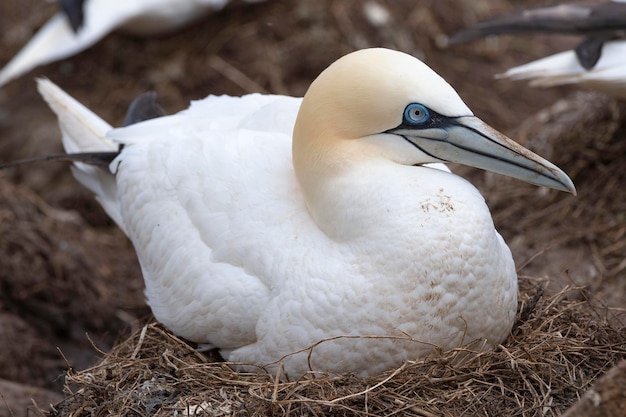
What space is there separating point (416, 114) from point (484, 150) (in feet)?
0.94

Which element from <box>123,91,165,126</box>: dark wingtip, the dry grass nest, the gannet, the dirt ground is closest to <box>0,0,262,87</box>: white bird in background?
the dirt ground

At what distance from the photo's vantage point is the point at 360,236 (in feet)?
12.0

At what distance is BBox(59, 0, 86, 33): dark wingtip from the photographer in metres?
7.80

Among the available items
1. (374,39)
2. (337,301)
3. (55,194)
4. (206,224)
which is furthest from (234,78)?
(337,301)

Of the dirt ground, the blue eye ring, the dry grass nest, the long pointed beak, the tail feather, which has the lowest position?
the dirt ground

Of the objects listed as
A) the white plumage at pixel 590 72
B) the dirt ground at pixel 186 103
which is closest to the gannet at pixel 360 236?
the dirt ground at pixel 186 103

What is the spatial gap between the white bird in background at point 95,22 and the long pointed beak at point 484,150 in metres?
4.66

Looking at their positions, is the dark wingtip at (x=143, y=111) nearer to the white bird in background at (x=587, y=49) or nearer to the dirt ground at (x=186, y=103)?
the dirt ground at (x=186, y=103)

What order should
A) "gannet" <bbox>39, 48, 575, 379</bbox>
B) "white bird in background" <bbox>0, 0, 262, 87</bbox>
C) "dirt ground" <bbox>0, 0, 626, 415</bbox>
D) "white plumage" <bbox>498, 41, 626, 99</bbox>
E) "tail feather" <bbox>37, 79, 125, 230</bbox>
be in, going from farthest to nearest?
1. "white bird in background" <bbox>0, 0, 262, 87</bbox>
2. "dirt ground" <bbox>0, 0, 626, 415</bbox>
3. "white plumage" <bbox>498, 41, 626, 99</bbox>
4. "tail feather" <bbox>37, 79, 125, 230</bbox>
5. "gannet" <bbox>39, 48, 575, 379</bbox>

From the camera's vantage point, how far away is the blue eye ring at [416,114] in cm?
362

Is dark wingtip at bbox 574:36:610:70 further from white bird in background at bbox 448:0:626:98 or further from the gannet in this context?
the gannet

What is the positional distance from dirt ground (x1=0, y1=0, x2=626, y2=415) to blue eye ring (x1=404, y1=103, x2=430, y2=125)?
234cm

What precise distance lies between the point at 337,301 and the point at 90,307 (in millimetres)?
2722

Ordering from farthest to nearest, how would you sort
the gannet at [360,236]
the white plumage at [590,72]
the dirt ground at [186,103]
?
the dirt ground at [186,103] → the white plumage at [590,72] → the gannet at [360,236]
